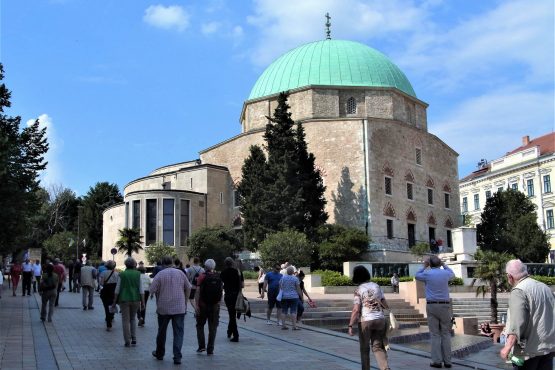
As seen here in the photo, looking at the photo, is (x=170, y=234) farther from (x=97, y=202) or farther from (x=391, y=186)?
(x=97, y=202)

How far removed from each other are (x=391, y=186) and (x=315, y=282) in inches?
725

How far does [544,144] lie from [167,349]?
54.4 m

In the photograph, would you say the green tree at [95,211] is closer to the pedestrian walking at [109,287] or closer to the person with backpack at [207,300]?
the pedestrian walking at [109,287]

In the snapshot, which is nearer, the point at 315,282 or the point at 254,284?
the point at 315,282

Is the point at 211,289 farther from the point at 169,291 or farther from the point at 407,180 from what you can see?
the point at 407,180

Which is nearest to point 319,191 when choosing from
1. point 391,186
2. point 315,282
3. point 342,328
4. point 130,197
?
point 391,186

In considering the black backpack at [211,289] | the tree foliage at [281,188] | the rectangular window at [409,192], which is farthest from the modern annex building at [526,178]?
the black backpack at [211,289]

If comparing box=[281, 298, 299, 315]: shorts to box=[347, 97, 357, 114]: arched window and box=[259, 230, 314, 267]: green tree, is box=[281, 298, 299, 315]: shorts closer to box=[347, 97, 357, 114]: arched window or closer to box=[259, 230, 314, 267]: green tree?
box=[259, 230, 314, 267]: green tree

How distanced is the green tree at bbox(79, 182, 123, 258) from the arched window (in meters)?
29.9

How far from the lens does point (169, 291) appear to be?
9078 mm

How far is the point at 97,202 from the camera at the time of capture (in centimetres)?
6825

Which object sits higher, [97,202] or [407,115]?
[407,115]

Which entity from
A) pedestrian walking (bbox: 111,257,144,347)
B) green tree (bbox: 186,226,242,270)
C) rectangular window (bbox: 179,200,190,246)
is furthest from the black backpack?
rectangular window (bbox: 179,200,190,246)

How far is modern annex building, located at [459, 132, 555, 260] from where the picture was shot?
177 feet
